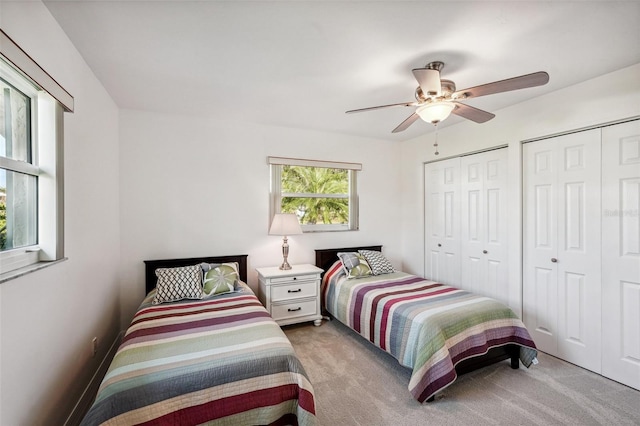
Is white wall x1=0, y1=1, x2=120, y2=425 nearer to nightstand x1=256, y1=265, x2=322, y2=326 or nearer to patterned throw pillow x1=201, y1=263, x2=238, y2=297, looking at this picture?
patterned throw pillow x1=201, y1=263, x2=238, y2=297

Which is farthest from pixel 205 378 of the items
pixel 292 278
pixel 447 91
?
pixel 447 91

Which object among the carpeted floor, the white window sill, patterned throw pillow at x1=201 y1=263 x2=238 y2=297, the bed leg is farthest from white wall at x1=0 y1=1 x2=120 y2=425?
the bed leg

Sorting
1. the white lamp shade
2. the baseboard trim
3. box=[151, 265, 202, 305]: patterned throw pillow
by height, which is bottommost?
the baseboard trim

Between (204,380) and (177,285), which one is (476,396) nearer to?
(204,380)

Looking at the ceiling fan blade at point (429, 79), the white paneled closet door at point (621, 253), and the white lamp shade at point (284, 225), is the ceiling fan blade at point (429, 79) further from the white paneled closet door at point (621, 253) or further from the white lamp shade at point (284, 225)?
the white lamp shade at point (284, 225)

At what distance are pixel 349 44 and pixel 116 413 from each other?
2308 mm

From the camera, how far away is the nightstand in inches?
121

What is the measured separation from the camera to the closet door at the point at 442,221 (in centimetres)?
354

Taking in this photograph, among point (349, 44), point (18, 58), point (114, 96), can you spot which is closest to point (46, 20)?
point (18, 58)

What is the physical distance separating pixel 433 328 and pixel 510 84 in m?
1.69

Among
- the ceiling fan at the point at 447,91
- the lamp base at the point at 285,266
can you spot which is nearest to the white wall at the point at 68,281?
the lamp base at the point at 285,266

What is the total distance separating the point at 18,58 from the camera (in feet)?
3.86

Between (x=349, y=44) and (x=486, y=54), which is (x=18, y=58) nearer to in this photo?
(x=349, y=44)

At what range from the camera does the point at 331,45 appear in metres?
1.81
